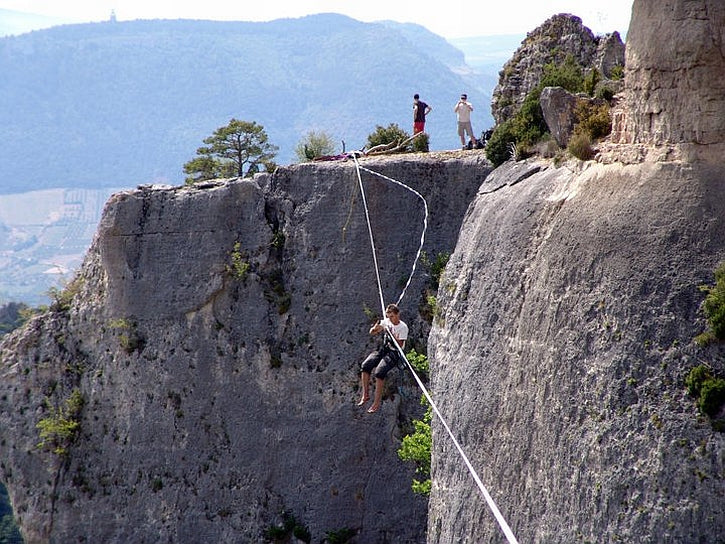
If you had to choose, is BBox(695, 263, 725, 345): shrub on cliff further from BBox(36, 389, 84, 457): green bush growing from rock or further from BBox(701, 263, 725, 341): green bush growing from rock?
BBox(36, 389, 84, 457): green bush growing from rock

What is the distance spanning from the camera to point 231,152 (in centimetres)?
4753

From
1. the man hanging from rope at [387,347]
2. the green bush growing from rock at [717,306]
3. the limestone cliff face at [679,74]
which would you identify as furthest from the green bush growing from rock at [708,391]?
the man hanging from rope at [387,347]

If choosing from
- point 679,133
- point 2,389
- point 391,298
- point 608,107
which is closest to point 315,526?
point 391,298

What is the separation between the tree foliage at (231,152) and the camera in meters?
45.8

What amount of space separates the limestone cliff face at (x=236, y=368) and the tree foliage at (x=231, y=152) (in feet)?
28.5

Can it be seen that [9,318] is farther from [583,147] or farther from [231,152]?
[583,147]

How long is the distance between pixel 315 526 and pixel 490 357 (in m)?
14.1

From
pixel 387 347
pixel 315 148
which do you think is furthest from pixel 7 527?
pixel 387 347

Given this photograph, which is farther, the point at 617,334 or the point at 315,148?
the point at 315,148

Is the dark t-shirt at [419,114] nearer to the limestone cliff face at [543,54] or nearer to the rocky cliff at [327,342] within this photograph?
the rocky cliff at [327,342]

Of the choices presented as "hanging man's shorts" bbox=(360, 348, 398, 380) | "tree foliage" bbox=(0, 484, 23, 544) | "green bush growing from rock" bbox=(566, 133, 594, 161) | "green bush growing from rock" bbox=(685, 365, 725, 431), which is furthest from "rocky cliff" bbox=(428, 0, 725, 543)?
"tree foliage" bbox=(0, 484, 23, 544)

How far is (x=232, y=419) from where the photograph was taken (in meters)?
35.6

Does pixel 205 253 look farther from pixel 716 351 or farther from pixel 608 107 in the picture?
pixel 716 351

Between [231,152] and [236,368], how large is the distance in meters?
13.8
